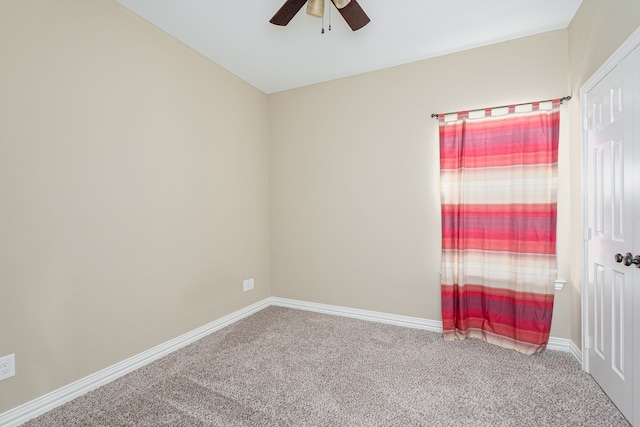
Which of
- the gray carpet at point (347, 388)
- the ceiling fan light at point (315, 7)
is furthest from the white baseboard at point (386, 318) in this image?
the ceiling fan light at point (315, 7)

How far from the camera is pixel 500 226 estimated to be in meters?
2.54

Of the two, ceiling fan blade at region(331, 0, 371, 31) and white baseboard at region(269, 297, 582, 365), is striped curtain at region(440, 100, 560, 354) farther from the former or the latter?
ceiling fan blade at region(331, 0, 371, 31)

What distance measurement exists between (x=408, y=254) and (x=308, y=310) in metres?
1.38

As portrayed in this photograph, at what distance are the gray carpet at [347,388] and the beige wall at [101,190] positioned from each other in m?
0.37

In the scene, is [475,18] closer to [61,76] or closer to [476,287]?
[476,287]

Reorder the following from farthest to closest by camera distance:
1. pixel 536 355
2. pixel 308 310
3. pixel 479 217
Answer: pixel 308 310 < pixel 479 217 < pixel 536 355

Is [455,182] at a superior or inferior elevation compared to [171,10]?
inferior

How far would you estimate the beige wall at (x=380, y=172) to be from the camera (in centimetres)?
251

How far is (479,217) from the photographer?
2.61 metres

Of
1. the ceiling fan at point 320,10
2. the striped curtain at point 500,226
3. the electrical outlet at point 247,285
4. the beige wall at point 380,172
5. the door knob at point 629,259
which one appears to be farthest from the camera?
the electrical outlet at point 247,285

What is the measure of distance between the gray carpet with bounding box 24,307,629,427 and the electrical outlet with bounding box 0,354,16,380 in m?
0.32

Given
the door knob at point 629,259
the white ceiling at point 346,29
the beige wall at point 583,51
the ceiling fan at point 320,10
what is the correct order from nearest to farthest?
the door knob at point 629,259 < the beige wall at point 583,51 < the ceiling fan at point 320,10 < the white ceiling at point 346,29

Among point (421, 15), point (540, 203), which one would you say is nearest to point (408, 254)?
point (540, 203)

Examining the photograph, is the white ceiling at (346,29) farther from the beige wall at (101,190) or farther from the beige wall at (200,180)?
the beige wall at (101,190)
